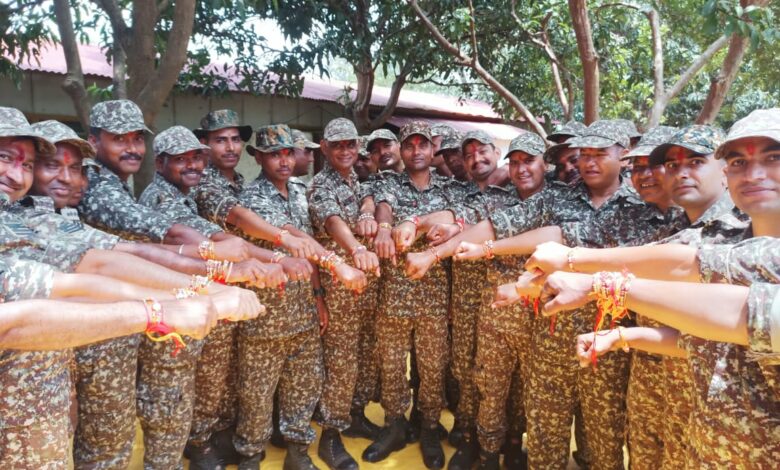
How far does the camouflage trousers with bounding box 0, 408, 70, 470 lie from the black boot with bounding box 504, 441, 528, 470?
2938mm

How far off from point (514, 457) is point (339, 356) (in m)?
1.50

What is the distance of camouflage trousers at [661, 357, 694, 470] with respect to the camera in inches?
99.5

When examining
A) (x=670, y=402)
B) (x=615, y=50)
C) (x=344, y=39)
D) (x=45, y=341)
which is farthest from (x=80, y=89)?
(x=615, y=50)

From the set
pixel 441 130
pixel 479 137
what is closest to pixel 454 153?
pixel 441 130

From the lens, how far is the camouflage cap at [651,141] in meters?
2.90

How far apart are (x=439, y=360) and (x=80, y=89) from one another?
11.8 feet

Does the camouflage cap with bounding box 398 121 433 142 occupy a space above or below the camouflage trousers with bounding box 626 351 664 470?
above

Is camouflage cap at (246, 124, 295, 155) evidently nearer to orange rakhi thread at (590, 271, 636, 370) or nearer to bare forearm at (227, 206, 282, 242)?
bare forearm at (227, 206, 282, 242)

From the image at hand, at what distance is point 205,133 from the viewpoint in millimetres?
4055

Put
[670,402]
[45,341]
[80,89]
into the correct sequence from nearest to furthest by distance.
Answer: [45,341] → [670,402] → [80,89]

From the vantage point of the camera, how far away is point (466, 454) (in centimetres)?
398

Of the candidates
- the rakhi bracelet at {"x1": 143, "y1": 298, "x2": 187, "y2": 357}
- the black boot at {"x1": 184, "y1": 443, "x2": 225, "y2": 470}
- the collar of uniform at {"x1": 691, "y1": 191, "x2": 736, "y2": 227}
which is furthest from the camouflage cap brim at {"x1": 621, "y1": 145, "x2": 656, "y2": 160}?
the black boot at {"x1": 184, "y1": 443, "x2": 225, "y2": 470}

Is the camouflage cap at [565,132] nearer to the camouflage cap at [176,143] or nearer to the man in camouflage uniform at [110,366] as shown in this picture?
the camouflage cap at [176,143]

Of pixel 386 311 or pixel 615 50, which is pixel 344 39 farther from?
pixel 386 311
